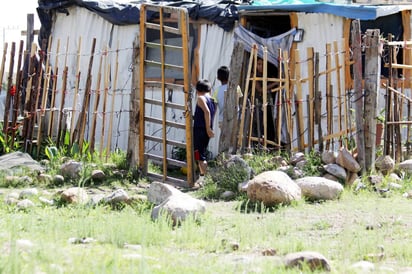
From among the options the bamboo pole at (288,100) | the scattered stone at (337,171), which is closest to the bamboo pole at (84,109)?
the bamboo pole at (288,100)

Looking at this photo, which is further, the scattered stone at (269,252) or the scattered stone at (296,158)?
the scattered stone at (296,158)

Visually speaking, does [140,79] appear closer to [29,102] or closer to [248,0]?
[29,102]

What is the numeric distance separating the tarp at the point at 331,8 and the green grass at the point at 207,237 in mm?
3801

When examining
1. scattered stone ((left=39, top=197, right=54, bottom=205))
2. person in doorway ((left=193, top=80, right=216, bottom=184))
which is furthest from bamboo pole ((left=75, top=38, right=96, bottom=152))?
scattered stone ((left=39, top=197, right=54, bottom=205))

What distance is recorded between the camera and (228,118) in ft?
38.0

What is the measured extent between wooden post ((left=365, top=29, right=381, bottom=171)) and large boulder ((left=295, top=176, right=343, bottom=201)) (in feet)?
3.54

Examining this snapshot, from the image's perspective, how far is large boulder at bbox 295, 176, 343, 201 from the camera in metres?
9.39

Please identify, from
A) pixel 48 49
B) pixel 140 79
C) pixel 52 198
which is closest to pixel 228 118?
pixel 140 79

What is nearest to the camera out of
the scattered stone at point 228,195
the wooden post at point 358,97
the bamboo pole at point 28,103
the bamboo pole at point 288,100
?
the scattered stone at point 228,195

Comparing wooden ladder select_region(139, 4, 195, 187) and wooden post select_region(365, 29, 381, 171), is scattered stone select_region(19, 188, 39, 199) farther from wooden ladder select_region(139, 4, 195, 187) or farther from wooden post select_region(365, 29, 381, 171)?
wooden post select_region(365, 29, 381, 171)

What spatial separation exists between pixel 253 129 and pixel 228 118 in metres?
1.30

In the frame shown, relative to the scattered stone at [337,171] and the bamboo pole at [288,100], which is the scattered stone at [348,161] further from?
the bamboo pole at [288,100]

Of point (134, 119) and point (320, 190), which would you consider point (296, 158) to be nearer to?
point (320, 190)

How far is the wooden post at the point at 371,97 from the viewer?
10359 mm
